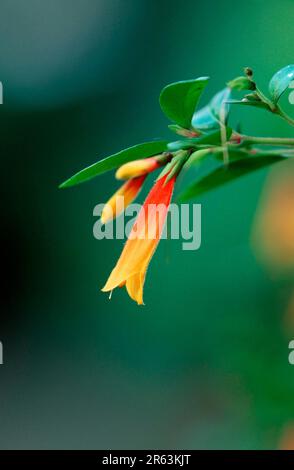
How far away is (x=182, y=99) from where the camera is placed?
1.43ft

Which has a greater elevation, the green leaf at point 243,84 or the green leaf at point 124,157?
the green leaf at point 243,84

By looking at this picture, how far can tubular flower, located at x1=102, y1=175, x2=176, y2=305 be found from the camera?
459mm

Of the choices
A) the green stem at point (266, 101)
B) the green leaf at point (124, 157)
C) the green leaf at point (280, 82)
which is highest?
the green leaf at point (280, 82)

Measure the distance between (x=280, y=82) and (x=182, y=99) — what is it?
0.28ft

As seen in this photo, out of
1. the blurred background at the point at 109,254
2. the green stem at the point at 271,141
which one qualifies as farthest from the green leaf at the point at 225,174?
the blurred background at the point at 109,254

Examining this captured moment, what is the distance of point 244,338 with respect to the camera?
1296 millimetres

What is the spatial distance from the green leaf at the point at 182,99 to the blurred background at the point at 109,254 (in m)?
0.98

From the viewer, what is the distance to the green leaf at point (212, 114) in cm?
43

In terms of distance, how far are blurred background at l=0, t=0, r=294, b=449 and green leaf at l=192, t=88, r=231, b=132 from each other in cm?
95

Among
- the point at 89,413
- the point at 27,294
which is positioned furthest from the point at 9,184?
the point at 89,413

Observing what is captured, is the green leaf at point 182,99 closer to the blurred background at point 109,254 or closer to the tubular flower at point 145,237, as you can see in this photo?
the tubular flower at point 145,237

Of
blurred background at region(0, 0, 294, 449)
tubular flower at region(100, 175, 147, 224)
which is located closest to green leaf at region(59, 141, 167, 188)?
tubular flower at region(100, 175, 147, 224)

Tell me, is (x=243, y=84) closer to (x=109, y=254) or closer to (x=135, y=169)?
(x=135, y=169)

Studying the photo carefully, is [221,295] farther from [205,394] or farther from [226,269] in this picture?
[205,394]
